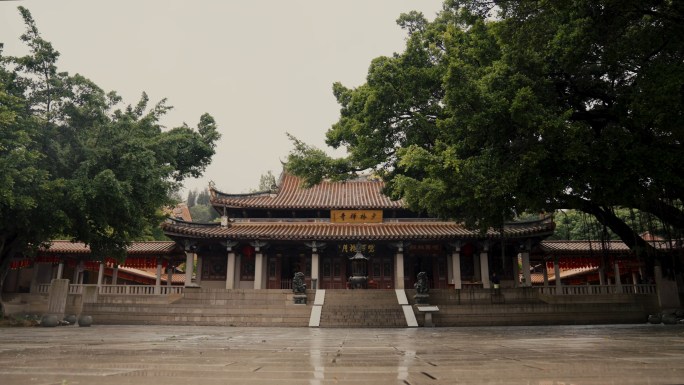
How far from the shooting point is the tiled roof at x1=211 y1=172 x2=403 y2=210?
23.1 meters

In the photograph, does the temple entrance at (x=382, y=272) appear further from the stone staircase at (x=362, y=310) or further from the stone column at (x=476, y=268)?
the stone staircase at (x=362, y=310)

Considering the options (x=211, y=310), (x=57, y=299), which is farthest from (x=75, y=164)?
(x=211, y=310)

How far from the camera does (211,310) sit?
50.2 feet

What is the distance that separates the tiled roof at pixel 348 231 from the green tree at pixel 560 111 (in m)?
8.64

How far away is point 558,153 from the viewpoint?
932 cm

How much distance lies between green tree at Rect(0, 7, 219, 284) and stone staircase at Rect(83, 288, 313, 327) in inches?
95.5

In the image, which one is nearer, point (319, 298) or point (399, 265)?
point (319, 298)

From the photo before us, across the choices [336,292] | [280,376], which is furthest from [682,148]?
[336,292]

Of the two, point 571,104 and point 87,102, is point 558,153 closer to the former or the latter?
point 571,104

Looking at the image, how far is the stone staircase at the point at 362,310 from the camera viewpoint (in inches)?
551

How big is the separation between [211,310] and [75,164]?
6898 millimetres

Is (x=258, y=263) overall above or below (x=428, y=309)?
above

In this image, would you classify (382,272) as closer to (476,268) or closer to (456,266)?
(456,266)

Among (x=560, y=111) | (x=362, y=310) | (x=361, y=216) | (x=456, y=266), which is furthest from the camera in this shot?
(x=361, y=216)
